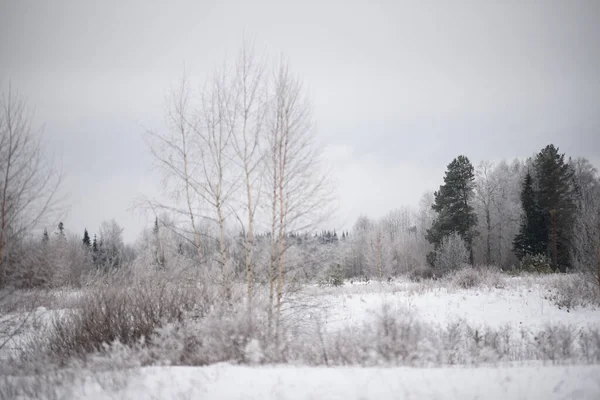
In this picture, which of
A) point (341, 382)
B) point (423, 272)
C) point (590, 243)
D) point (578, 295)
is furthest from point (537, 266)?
point (341, 382)

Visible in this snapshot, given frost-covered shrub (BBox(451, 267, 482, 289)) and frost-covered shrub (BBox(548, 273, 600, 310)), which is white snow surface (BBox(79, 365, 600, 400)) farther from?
frost-covered shrub (BBox(451, 267, 482, 289))

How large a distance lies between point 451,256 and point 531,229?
378 inches

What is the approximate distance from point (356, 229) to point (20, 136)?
57.8 meters

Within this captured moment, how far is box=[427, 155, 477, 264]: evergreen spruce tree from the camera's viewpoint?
30.9 meters

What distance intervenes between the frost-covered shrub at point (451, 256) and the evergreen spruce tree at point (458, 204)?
2494 millimetres

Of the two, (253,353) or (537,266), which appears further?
(537,266)

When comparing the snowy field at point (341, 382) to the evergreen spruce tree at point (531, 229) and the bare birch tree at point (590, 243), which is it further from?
the evergreen spruce tree at point (531, 229)

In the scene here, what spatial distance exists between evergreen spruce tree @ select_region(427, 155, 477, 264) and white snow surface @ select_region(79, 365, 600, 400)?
30.3 metres

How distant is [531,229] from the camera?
28797 millimetres

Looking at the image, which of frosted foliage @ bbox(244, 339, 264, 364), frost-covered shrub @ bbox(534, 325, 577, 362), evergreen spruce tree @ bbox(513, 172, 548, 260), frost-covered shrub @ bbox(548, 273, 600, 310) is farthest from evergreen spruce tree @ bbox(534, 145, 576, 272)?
frosted foliage @ bbox(244, 339, 264, 364)

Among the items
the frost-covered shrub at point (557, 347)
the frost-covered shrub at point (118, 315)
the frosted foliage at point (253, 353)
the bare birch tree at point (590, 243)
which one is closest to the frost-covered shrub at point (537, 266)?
the bare birch tree at point (590, 243)

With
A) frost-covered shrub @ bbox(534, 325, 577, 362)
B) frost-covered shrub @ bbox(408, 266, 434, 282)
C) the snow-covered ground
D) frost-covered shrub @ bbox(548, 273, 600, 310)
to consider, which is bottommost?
frost-covered shrub @ bbox(408, 266, 434, 282)

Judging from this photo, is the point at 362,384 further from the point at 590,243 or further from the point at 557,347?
the point at 590,243

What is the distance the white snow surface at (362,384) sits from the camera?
294 cm
